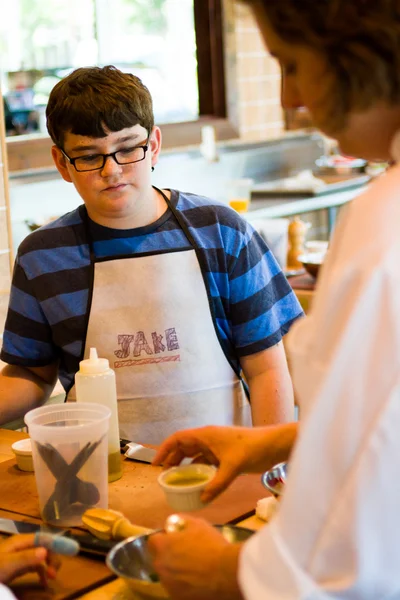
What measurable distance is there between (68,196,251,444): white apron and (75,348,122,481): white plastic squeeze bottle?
0.37 meters

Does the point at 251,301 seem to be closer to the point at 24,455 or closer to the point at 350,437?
the point at 24,455

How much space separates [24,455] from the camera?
163 cm

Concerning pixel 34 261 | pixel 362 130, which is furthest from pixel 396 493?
pixel 34 261

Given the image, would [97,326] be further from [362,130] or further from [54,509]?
[362,130]

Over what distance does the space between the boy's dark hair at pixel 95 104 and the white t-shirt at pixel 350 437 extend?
105 cm

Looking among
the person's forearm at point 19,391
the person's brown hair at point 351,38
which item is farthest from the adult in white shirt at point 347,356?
the person's forearm at point 19,391

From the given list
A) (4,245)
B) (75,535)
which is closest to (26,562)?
(75,535)

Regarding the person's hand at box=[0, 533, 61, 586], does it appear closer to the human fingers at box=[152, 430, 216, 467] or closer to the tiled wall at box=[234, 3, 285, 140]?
the human fingers at box=[152, 430, 216, 467]

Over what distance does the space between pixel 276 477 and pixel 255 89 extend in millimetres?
3938

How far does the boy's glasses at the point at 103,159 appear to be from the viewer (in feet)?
6.15

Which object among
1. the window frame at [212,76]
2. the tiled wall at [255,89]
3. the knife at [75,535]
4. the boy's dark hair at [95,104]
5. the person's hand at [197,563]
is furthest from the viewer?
the tiled wall at [255,89]

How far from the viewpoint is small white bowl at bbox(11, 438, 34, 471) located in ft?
5.35

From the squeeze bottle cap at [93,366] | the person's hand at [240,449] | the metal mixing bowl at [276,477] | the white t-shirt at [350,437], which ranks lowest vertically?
the metal mixing bowl at [276,477]

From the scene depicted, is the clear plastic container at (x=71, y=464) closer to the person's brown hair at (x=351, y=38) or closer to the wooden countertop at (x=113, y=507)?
the wooden countertop at (x=113, y=507)
